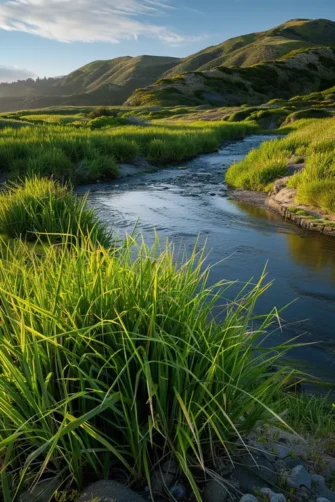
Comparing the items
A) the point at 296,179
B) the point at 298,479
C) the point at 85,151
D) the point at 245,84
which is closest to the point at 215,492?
the point at 298,479

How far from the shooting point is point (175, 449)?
7.84 ft

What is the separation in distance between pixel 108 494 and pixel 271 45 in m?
148

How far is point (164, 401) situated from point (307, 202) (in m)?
10.9

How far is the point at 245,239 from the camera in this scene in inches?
402

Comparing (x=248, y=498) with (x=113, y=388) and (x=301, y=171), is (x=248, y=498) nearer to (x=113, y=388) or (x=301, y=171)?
(x=113, y=388)

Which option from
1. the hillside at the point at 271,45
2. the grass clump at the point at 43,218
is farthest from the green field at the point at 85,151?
the hillside at the point at 271,45

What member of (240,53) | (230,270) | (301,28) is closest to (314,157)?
(230,270)

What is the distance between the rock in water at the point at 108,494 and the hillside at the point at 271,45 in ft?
429

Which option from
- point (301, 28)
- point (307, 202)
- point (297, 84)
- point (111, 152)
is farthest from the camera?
point (301, 28)

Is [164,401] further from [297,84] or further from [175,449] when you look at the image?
[297,84]

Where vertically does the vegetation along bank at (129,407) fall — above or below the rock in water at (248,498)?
above

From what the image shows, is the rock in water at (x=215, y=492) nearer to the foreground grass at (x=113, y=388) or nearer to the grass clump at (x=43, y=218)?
the foreground grass at (x=113, y=388)

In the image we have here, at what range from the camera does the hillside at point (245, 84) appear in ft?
251

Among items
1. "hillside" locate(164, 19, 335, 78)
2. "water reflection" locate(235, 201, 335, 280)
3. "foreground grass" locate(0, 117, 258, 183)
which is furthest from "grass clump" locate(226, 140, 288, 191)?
"hillside" locate(164, 19, 335, 78)
